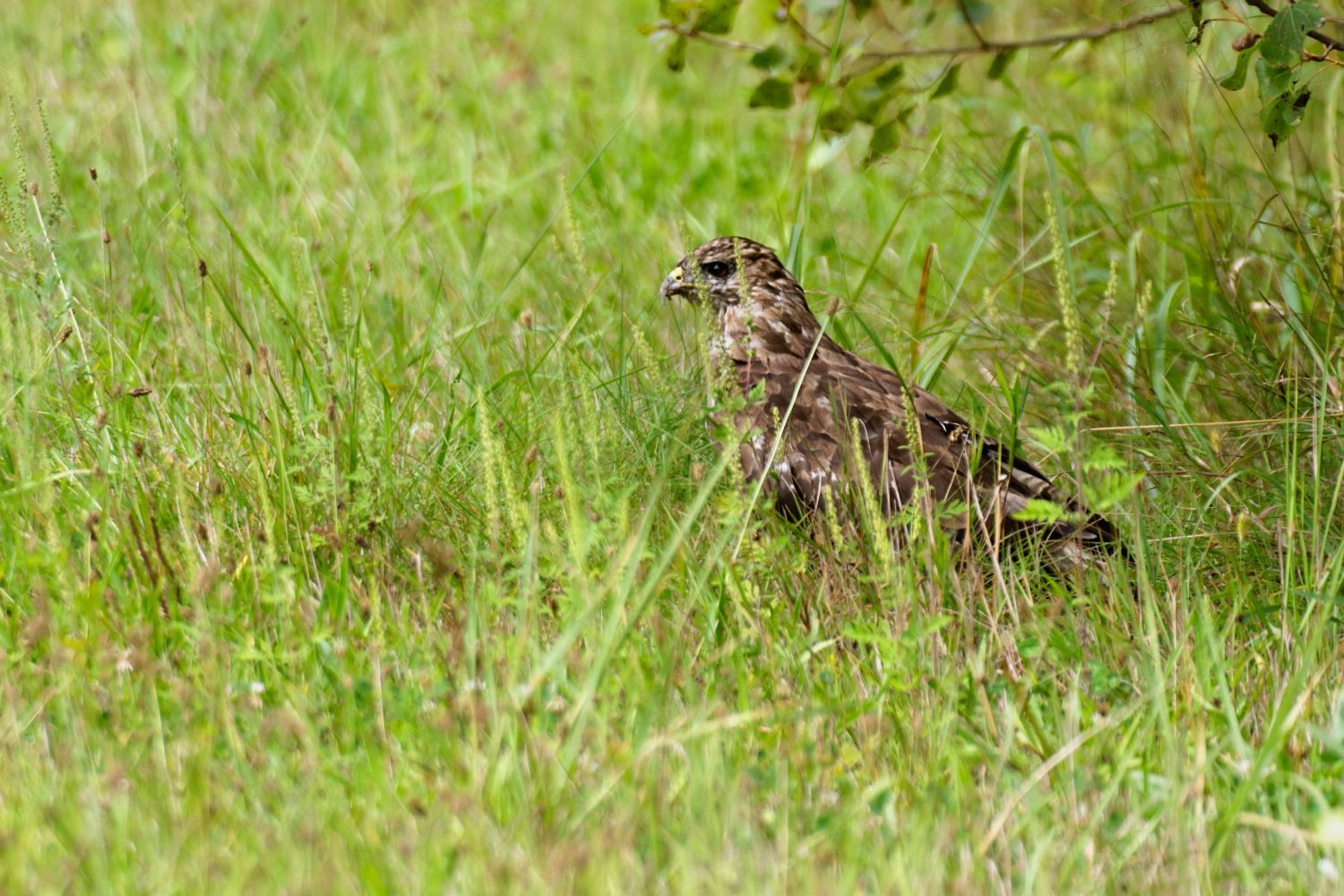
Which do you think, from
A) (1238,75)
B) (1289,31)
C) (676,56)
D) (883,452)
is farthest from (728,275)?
(1289,31)

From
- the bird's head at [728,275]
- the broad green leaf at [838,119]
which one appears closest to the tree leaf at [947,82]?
the broad green leaf at [838,119]

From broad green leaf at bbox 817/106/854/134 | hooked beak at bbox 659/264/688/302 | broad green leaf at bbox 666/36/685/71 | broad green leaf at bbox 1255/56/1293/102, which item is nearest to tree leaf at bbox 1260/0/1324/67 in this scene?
broad green leaf at bbox 1255/56/1293/102

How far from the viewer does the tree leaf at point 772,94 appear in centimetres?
491

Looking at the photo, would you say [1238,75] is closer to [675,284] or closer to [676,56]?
[676,56]

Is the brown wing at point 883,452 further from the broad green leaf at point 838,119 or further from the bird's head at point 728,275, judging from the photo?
the broad green leaf at point 838,119

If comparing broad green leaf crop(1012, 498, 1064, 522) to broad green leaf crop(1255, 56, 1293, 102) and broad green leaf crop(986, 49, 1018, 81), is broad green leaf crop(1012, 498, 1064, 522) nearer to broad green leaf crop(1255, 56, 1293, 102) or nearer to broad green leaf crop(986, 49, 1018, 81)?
broad green leaf crop(1255, 56, 1293, 102)

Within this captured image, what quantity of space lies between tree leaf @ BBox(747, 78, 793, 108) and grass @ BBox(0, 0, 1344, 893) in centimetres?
53

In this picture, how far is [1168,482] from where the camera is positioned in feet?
15.0

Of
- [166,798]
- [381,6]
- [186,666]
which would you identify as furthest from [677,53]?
[381,6]

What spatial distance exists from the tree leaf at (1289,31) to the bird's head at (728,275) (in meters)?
1.71

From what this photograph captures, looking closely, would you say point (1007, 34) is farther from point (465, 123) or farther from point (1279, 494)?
point (1279, 494)

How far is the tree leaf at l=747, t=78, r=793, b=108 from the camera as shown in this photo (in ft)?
16.1

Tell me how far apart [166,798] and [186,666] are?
2.10 feet

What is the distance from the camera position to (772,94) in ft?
16.1
